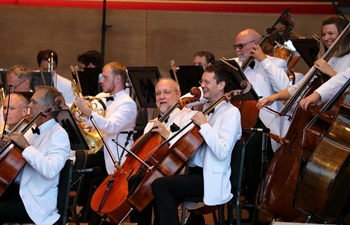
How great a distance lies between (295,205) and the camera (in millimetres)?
4082

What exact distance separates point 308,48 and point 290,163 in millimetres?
1254

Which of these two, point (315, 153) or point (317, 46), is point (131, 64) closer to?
point (317, 46)

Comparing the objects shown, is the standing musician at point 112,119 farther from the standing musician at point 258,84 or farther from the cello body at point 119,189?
the standing musician at point 258,84

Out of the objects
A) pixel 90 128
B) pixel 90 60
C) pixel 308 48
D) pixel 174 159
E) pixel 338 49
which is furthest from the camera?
pixel 90 60

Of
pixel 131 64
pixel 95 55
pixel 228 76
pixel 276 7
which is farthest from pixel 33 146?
pixel 276 7

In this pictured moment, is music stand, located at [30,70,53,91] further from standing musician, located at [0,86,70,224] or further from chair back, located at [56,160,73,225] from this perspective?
chair back, located at [56,160,73,225]

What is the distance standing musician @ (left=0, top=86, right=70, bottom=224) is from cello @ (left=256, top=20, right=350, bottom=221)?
1297mm

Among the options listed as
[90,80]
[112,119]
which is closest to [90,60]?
[90,80]

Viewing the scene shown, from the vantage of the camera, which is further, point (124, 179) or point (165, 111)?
point (165, 111)

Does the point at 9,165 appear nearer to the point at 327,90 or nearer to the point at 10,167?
the point at 10,167

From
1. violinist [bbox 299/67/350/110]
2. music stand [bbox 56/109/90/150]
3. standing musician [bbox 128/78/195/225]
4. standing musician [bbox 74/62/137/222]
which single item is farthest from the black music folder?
violinist [bbox 299/67/350/110]

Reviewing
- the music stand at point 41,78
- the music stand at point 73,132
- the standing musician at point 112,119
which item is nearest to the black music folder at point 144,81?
the standing musician at point 112,119

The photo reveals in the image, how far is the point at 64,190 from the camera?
13.8ft

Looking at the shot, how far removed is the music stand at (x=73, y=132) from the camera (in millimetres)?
4605
